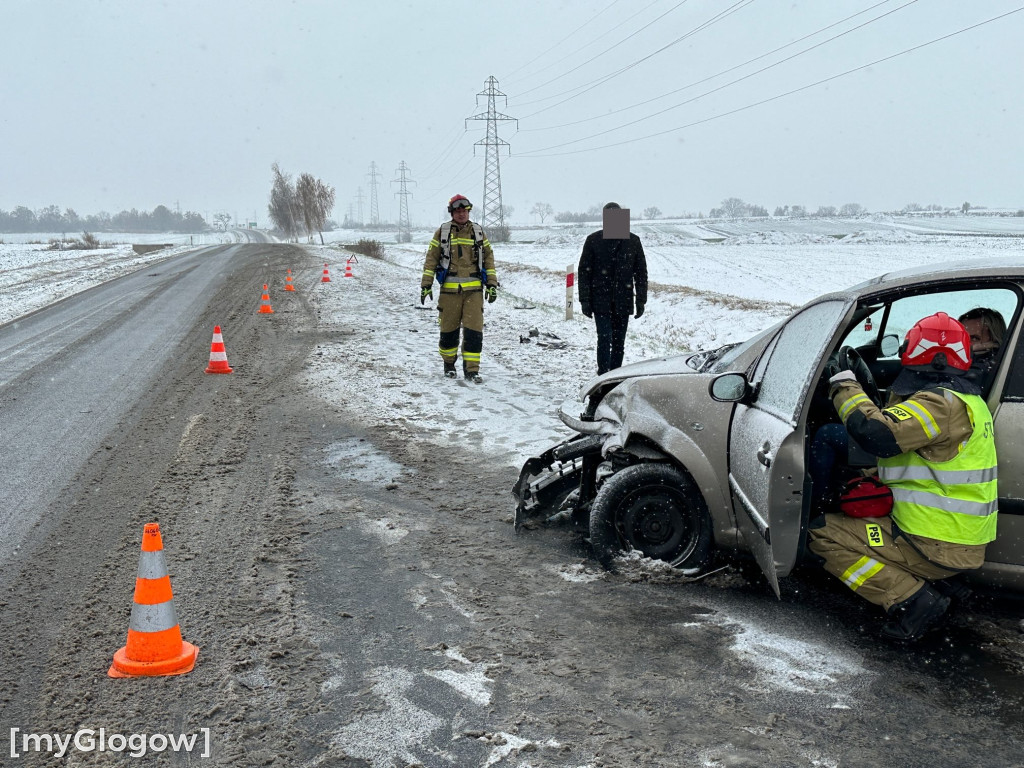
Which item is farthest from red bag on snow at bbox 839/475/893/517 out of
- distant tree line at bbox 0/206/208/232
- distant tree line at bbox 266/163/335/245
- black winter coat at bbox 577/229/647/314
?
distant tree line at bbox 0/206/208/232

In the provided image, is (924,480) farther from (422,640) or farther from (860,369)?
(422,640)

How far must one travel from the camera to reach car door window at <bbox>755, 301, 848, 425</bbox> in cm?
351

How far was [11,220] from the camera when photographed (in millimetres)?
150000

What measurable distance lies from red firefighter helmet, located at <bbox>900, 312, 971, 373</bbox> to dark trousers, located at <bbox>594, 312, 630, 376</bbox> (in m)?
5.15

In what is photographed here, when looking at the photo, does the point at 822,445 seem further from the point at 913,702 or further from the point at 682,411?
the point at 913,702

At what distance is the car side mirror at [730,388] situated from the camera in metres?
3.81

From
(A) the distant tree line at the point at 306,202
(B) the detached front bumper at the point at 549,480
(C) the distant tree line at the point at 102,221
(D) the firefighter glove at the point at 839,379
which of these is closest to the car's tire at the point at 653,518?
(B) the detached front bumper at the point at 549,480

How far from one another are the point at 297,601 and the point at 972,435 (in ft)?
10.0

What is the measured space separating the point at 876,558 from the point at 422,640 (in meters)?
2.01

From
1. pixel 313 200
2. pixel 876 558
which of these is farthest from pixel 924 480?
pixel 313 200

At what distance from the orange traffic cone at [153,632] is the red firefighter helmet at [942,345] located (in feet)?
10.7

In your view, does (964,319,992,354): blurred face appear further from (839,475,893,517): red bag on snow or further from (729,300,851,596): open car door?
(839,475,893,517): red bag on snow

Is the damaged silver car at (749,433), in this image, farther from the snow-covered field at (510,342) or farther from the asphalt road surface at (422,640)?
the snow-covered field at (510,342)

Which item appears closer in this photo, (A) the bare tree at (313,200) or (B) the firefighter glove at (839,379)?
(B) the firefighter glove at (839,379)
